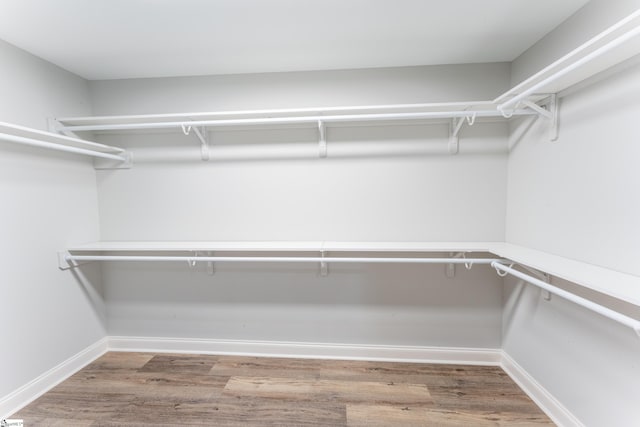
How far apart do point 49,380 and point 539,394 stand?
3.06m

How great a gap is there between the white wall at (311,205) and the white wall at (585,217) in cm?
27

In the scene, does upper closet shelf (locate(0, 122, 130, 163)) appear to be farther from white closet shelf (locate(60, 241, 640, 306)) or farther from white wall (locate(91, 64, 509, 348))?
white closet shelf (locate(60, 241, 640, 306))

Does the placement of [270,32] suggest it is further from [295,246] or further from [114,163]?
[114,163]

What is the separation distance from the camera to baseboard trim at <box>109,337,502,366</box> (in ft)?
6.51

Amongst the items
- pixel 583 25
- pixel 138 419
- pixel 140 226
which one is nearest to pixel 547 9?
pixel 583 25

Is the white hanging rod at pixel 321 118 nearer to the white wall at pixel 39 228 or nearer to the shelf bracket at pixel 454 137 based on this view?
the shelf bracket at pixel 454 137

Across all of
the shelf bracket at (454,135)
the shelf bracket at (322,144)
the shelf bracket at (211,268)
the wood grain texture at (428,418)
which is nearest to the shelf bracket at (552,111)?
the shelf bracket at (454,135)

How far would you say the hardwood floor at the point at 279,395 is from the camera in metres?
1.52

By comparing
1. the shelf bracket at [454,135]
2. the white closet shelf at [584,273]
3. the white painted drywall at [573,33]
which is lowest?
the white closet shelf at [584,273]

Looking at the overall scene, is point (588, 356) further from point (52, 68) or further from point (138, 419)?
point (52, 68)

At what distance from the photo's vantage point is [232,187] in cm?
205

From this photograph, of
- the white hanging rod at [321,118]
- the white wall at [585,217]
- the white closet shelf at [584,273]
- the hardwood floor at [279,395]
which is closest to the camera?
the white closet shelf at [584,273]

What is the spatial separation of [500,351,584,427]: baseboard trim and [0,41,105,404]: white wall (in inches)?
121

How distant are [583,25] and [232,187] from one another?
2.19 metres
